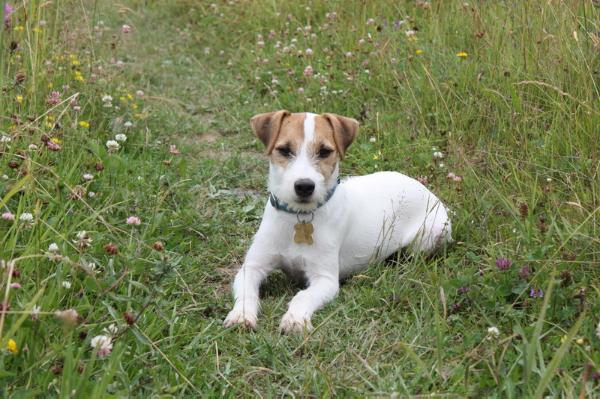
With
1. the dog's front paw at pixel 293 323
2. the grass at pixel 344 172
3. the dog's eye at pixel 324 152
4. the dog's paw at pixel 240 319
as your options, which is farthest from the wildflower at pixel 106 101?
the dog's front paw at pixel 293 323

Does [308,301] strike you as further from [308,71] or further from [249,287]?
[308,71]

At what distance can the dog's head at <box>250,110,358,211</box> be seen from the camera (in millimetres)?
3734

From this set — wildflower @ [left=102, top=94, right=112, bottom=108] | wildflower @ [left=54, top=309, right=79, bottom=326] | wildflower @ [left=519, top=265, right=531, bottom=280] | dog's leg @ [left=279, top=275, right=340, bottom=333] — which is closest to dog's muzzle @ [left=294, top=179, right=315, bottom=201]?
dog's leg @ [left=279, top=275, right=340, bottom=333]

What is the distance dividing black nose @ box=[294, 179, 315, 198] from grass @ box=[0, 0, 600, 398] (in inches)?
23.6

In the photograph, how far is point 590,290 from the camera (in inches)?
130

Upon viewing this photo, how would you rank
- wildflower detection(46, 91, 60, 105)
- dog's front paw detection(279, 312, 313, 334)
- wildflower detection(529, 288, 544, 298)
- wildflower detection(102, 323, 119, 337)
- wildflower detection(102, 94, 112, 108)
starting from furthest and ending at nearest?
1. wildflower detection(102, 94, 112, 108)
2. wildflower detection(46, 91, 60, 105)
3. dog's front paw detection(279, 312, 313, 334)
4. wildflower detection(529, 288, 544, 298)
5. wildflower detection(102, 323, 119, 337)

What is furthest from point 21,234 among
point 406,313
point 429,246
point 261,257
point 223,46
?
point 223,46

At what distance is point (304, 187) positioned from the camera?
12.1ft

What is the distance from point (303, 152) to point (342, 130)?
13.2 inches

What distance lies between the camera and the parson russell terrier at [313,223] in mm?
3717

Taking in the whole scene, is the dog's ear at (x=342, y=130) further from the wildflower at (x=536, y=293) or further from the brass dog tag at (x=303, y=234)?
the wildflower at (x=536, y=293)

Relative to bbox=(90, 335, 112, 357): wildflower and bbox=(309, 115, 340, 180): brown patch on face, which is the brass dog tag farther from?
bbox=(90, 335, 112, 357): wildflower

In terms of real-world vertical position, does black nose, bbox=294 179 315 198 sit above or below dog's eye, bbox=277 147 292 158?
below

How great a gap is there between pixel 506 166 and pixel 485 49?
1.38m
